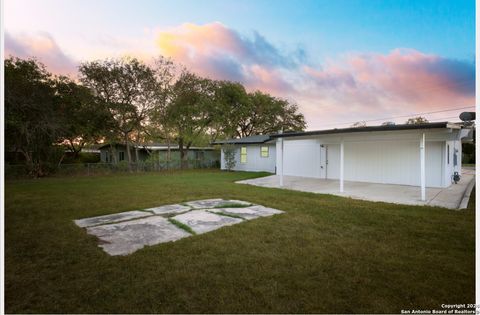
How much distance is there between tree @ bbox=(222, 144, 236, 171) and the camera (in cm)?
1834

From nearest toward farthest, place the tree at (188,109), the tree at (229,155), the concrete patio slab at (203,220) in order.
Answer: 1. the concrete patio slab at (203,220)
2. the tree at (229,155)
3. the tree at (188,109)

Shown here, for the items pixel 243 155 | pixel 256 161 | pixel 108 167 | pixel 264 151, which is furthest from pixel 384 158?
pixel 108 167

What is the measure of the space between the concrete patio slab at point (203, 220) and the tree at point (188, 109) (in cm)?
1513

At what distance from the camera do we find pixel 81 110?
1798 centimetres

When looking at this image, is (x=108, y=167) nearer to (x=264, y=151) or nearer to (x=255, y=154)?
(x=255, y=154)

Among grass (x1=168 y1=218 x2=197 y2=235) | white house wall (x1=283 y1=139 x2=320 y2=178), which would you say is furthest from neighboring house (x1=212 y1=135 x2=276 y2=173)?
grass (x1=168 y1=218 x2=197 y2=235)

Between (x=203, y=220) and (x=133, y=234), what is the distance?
1.40m

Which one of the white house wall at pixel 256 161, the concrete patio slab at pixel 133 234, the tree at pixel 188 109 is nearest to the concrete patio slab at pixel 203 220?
the concrete patio slab at pixel 133 234

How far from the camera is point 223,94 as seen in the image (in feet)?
85.0

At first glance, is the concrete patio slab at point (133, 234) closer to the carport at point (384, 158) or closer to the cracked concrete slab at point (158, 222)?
the cracked concrete slab at point (158, 222)

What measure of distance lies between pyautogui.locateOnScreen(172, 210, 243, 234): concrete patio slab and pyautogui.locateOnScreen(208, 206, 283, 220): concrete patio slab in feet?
1.15

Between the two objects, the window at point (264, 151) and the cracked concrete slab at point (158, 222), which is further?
the window at point (264, 151)

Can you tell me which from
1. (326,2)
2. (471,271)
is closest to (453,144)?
(326,2)

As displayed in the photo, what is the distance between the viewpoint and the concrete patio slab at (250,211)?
19.3 ft
